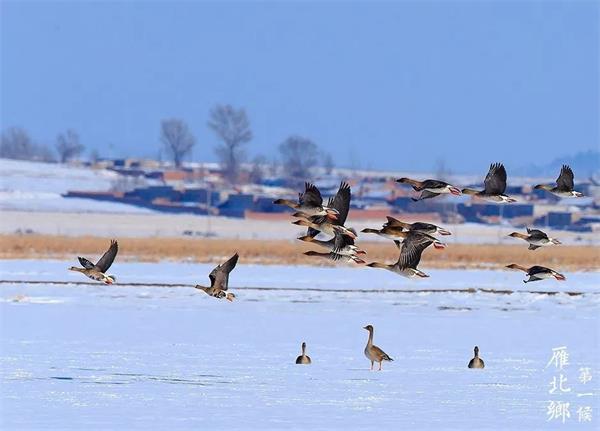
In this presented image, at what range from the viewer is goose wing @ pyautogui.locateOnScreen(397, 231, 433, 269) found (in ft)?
51.5

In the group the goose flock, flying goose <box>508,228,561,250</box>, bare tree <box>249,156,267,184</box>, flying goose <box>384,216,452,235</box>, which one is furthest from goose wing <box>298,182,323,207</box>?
bare tree <box>249,156,267,184</box>

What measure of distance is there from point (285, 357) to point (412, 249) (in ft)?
11.0

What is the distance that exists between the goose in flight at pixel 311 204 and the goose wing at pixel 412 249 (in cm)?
87

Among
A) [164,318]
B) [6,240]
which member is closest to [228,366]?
[164,318]

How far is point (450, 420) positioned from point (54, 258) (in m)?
30.5

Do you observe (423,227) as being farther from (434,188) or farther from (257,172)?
(257,172)

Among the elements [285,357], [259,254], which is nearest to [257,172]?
[259,254]

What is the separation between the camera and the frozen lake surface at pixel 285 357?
14523 millimetres

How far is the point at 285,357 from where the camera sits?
18562 mm

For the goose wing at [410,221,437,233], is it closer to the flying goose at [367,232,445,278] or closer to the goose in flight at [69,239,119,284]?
the flying goose at [367,232,445,278]

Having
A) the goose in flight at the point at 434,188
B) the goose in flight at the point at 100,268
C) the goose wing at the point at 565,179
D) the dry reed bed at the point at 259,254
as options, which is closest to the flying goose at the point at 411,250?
the goose in flight at the point at 434,188

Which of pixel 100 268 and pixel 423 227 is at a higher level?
pixel 423 227

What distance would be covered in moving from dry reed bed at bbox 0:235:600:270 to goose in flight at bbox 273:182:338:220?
2545 centimetres

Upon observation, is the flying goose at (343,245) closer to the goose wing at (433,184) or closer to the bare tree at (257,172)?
the goose wing at (433,184)
